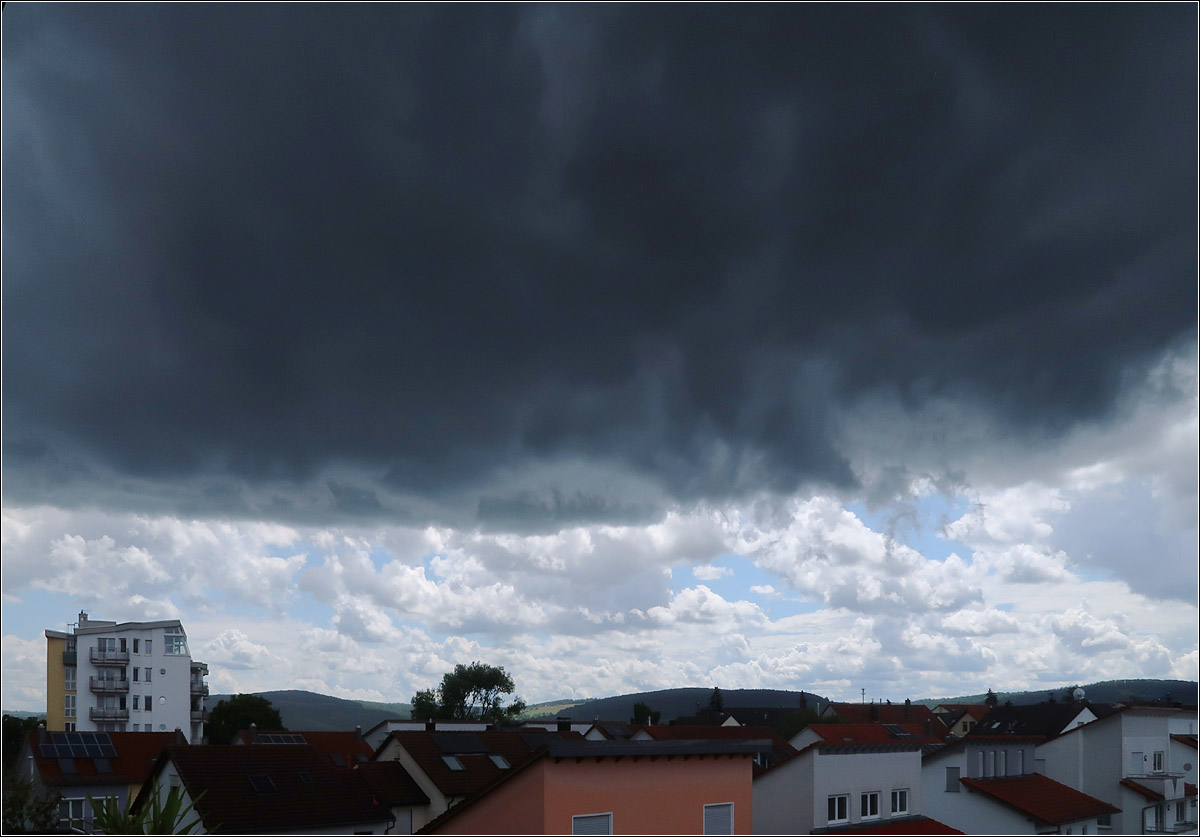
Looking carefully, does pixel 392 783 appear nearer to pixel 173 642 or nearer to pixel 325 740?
pixel 325 740

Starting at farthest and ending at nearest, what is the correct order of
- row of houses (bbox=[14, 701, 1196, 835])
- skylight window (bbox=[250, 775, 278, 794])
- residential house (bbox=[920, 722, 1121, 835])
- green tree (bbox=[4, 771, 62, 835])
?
skylight window (bbox=[250, 775, 278, 794]) → residential house (bbox=[920, 722, 1121, 835]) → green tree (bbox=[4, 771, 62, 835]) → row of houses (bbox=[14, 701, 1196, 835])

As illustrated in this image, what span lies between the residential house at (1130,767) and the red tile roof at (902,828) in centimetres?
2439

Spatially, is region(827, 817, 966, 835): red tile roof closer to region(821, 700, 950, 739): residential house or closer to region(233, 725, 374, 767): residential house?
region(233, 725, 374, 767): residential house

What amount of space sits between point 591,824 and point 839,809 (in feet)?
52.3

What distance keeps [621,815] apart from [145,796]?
29995 millimetres

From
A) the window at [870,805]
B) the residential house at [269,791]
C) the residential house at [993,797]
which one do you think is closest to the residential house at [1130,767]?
the residential house at [993,797]

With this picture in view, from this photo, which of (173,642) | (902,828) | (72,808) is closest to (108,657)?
(173,642)

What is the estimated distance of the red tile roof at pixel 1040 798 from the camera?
37688mm

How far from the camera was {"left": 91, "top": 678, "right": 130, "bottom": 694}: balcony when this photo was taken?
100 m

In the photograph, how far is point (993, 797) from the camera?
3800 cm

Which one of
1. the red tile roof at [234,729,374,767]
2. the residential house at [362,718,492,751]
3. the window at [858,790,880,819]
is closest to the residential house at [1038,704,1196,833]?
the window at [858,790,880,819]

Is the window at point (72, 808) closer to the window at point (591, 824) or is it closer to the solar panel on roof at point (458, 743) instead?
the solar panel on roof at point (458, 743)

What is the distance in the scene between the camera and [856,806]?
32.7 m

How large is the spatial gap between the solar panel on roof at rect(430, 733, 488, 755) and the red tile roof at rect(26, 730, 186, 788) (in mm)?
15818
